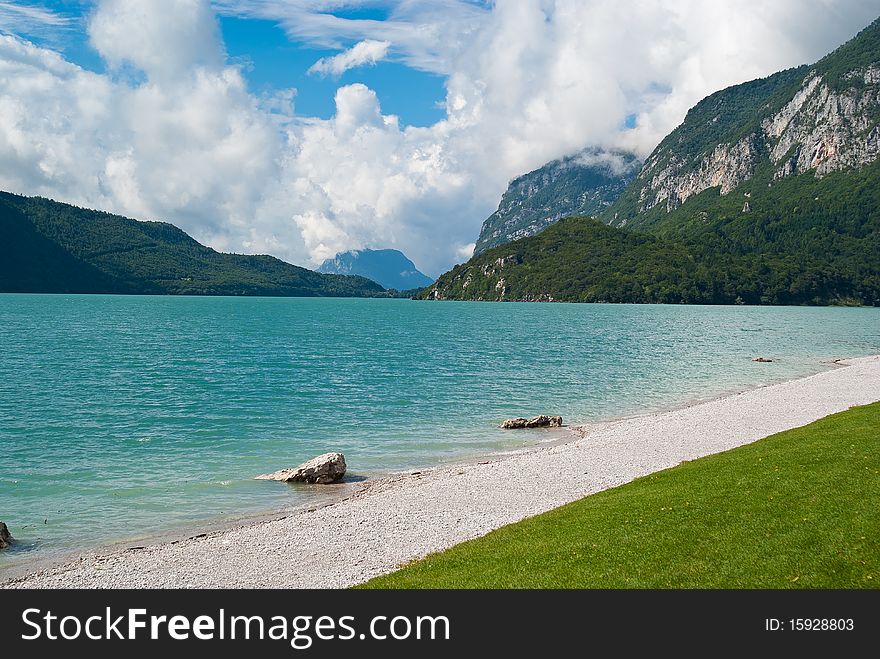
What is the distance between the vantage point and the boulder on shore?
43719 millimetres

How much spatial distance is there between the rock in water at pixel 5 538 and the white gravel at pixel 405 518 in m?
2.98

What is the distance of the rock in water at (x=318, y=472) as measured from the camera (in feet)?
99.0

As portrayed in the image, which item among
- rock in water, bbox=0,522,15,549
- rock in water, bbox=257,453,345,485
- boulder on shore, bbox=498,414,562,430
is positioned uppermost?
boulder on shore, bbox=498,414,562,430

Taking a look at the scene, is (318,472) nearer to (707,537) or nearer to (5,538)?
(5,538)

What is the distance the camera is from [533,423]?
144 feet

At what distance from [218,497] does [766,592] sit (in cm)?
2225

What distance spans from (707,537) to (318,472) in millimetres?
18942

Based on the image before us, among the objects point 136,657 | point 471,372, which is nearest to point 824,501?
point 136,657

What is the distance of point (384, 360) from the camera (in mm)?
85312

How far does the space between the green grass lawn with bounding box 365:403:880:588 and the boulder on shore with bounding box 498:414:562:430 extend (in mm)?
20196

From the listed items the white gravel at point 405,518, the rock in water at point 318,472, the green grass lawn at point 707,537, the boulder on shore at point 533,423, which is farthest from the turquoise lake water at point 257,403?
the green grass lawn at point 707,537

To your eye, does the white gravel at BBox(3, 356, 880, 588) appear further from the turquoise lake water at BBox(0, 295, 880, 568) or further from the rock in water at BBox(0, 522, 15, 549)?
the turquoise lake water at BBox(0, 295, 880, 568)

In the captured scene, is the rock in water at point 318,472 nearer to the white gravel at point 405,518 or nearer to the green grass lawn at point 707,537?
the white gravel at point 405,518

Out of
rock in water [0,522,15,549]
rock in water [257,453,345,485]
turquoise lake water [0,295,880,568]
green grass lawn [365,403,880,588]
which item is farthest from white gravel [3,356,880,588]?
turquoise lake water [0,295,880,568]
